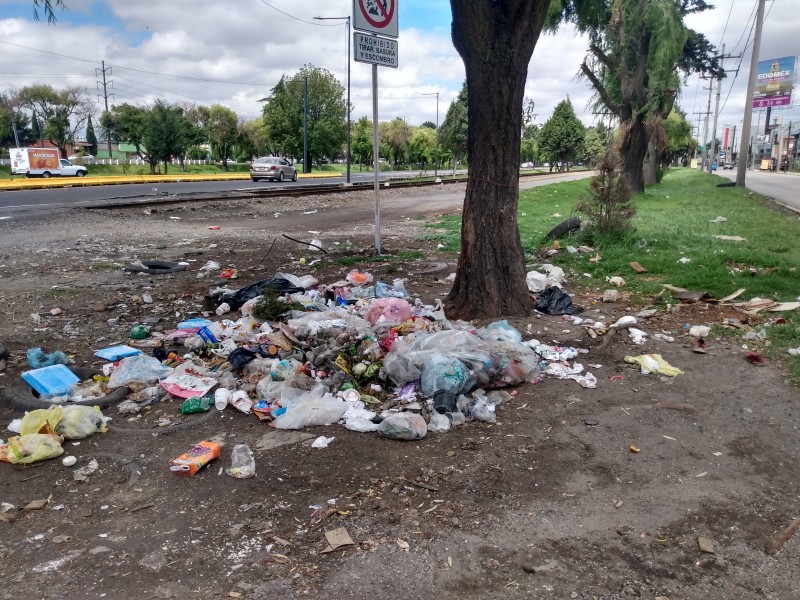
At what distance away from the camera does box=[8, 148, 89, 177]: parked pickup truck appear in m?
40.8

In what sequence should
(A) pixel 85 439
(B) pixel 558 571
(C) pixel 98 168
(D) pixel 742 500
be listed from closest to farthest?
(B) pixel 558 571 → (D) pixel 742 500 → (A) pixel 85 439 → (C) pixel 98 168

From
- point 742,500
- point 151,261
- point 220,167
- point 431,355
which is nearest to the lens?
point 742,500

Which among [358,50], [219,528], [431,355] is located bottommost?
[219,528]

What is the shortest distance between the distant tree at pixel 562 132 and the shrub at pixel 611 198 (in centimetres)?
6952

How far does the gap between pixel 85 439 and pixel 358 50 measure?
6023mm

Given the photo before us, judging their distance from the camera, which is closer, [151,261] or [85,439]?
[85,439]

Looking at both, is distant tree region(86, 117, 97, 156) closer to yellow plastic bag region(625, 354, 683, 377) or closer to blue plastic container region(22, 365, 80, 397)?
blue plastic container region(22, 365, 80, 397)

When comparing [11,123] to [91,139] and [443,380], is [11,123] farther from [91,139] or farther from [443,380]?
[443,380]

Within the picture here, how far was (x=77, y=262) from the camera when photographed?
932 cm

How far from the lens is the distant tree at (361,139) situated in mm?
79750

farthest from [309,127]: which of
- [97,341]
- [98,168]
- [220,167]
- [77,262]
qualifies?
[97,341]

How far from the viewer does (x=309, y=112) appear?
59.1m

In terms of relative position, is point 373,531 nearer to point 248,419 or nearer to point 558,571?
point 558,571

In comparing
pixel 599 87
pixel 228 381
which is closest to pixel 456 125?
pixel 599 87
